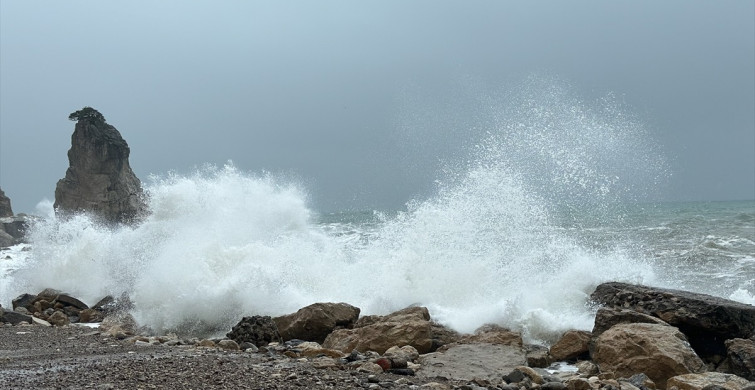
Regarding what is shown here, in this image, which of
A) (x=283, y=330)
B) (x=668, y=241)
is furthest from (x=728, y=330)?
(x=668, y=241)

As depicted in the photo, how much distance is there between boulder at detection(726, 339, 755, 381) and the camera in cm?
589

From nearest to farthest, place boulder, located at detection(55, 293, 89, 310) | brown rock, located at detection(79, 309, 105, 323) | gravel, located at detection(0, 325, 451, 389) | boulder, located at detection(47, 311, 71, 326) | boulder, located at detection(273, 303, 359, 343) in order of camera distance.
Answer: gravel, located at detection(0, 325, 451, 389) → boulder, located at detection(273, 303, 359, 343) → boulder, located at detection(47, 311, 71, 326) → brown rock, located at detection(79, 309, 105, 323) → boulder, located at detection(55, 293, 89, 310)

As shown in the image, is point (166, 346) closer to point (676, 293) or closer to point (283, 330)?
point (283, 330)

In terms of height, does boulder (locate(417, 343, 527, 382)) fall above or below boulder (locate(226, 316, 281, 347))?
below

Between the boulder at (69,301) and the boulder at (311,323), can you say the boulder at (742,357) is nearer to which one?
the boulder at (311,323)

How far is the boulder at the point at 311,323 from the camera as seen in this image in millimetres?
8086

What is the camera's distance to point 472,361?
614 centimetres

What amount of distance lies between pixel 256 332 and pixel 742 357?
17.0 feet

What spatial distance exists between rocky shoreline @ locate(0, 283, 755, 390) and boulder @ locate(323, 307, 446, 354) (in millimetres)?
14

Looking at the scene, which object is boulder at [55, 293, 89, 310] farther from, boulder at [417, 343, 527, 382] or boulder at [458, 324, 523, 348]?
boulder at [417, 343, 527, 382]

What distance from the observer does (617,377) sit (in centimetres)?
594

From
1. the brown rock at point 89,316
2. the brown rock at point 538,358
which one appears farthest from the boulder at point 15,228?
the brown rock at point 538,358

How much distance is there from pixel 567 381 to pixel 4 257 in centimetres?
2100

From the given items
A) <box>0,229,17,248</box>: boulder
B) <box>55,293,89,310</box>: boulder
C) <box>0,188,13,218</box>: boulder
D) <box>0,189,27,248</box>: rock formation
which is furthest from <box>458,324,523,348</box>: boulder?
<box>0,188,13,218</box>: boulder
